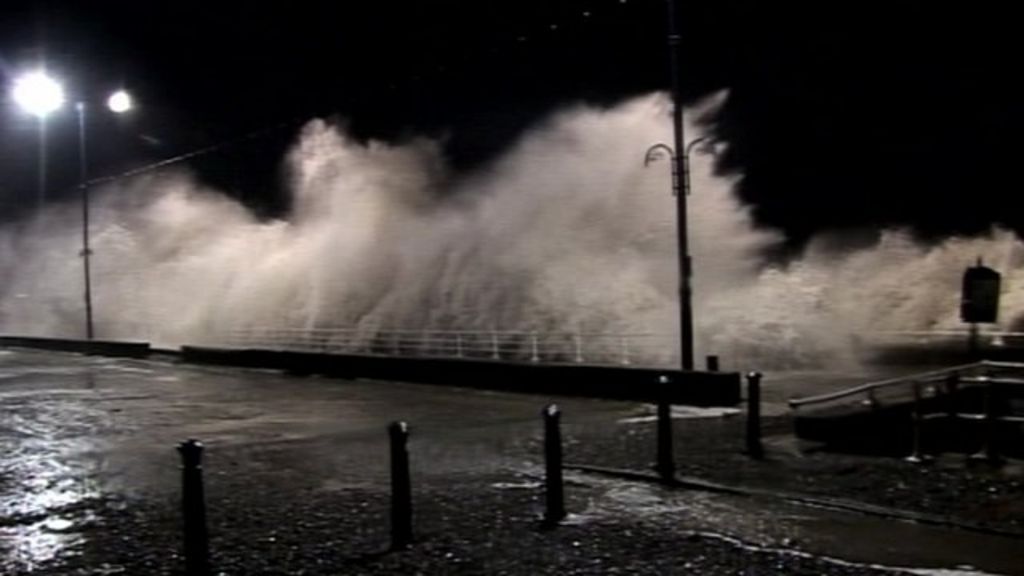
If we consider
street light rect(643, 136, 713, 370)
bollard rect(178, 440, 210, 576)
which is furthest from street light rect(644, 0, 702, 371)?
bollard rect(178, 440, 210, 576)

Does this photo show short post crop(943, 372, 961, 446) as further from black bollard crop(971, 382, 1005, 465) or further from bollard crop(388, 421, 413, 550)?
bollard crop(388, 421, 413, 550)

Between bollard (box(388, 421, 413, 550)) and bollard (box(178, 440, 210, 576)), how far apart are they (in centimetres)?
137

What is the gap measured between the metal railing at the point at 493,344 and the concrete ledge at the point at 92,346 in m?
4.16

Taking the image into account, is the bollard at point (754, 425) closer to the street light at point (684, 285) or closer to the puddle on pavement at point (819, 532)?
the puddle on pavement at point (819, 532)

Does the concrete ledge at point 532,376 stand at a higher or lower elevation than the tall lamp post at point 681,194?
lower

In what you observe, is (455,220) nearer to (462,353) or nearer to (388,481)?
(462,353)

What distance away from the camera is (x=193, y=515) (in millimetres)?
6980

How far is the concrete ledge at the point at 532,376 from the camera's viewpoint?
16578 millimetres

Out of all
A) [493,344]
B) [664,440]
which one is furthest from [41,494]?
[493,344]

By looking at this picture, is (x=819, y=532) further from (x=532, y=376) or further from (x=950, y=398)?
(x=532, y=376)

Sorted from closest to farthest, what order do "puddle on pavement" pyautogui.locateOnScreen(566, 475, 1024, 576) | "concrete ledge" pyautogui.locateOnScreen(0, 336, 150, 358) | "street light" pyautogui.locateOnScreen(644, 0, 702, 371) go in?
"puddle on pavement" pyautogui.locateOnScreen(566, 475, 1024, 576) → "street light" pyautogui.locateOnScreen(644, 0, 702, 371) → "concrete ledge" pyautogui.locateOnScreen(0, 336, 150, 358)

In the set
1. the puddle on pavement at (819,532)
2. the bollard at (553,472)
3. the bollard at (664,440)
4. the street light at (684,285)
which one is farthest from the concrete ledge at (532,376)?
the bollard at (553,472)

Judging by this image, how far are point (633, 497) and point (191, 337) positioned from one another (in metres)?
40.2

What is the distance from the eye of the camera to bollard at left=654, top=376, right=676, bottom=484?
1029 centimetres
